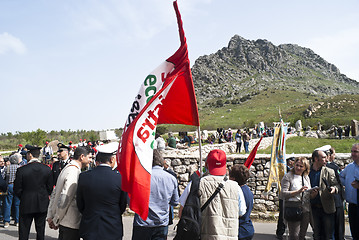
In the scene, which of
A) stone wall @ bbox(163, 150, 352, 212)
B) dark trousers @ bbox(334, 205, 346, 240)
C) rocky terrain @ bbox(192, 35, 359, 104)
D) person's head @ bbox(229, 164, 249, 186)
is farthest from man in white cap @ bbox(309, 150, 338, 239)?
rocky terrain @ bbox(192, 35, 359, 104)

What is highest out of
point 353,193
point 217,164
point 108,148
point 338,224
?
point 108,148

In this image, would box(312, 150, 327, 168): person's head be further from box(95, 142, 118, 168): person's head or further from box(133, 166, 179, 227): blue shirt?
box(95, 142, 118, 168): person's head

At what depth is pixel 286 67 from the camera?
16800 cm

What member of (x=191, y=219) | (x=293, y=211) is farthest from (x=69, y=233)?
(x=293, y=211)

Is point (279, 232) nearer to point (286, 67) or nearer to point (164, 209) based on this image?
point (164, 209)

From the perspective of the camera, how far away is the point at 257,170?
9.59m

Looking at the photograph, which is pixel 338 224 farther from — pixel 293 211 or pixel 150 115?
pixel 150 115

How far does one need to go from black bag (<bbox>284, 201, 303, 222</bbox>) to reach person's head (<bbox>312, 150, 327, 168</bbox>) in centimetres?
83

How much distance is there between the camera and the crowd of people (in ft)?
11.2

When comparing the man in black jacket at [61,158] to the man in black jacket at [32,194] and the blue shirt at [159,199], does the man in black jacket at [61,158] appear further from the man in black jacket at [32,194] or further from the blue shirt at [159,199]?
the blue shirt at [159,199]

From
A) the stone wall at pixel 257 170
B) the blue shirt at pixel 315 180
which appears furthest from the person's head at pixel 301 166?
the stone wall at pixel 257 170

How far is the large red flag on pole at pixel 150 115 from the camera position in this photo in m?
3.73

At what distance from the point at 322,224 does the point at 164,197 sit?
3034 millimetres

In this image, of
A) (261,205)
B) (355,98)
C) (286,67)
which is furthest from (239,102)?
(261,205)
